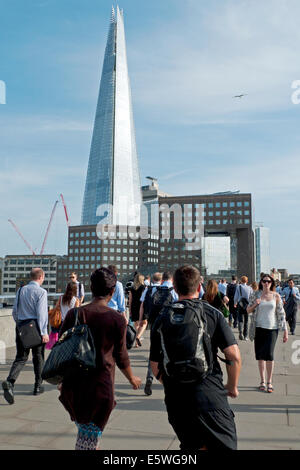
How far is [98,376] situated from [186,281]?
948mm

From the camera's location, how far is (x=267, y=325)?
750cm

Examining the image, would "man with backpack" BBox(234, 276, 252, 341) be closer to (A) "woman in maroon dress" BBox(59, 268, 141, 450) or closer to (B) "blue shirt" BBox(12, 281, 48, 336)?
(B) "blue shirt" BBox(12, 281, 48, 336)

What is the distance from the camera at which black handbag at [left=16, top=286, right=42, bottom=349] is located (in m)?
6.67

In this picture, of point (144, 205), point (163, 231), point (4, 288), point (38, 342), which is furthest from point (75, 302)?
point (144, 205)

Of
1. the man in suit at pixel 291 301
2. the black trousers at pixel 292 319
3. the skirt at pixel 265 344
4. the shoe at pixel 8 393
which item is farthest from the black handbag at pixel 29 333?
Result: the black trousers at pixel 292 319

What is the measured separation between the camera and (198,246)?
427ft

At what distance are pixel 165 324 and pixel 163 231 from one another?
124 metres

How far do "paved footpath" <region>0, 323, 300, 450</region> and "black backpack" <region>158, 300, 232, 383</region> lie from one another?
2.08 meters

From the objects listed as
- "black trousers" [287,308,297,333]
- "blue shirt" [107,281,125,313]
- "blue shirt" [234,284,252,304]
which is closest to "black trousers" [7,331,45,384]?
"blue shirt" [107,281,125,313]

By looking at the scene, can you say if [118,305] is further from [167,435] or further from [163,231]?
[163,231]

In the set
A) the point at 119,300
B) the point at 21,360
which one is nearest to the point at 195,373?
the point at 21,360

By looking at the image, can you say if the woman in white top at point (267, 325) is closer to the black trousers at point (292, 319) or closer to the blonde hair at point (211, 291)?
the blonde hair at point (211, 291)

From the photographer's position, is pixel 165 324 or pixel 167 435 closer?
pixel 165 324

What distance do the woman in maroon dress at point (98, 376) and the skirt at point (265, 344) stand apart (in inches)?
177
